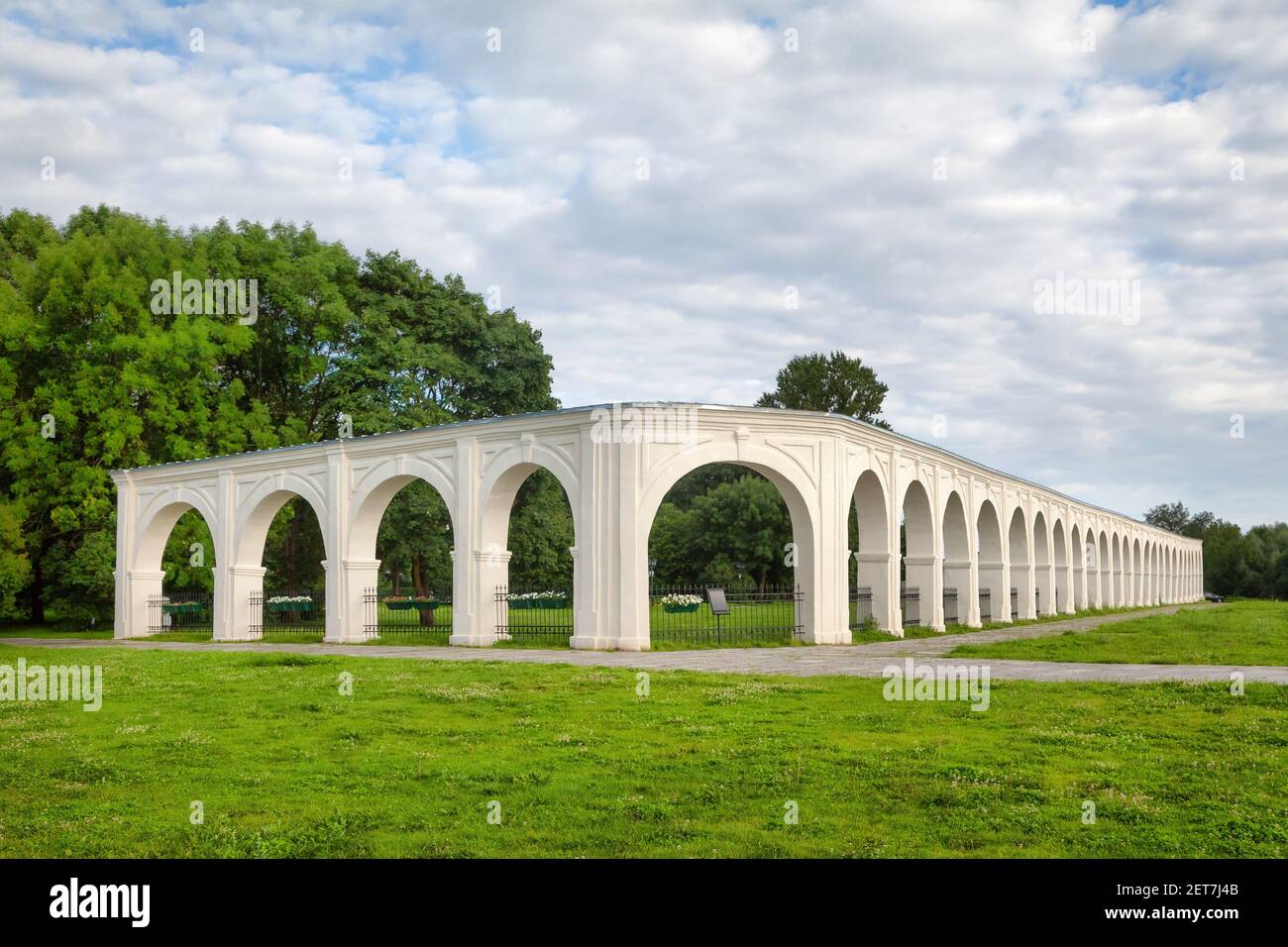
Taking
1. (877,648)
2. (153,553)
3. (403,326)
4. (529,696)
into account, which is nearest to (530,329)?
(403,326)

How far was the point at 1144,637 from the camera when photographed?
2247 cm

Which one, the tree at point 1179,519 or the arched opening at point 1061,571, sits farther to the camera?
the tree at point 1179,519

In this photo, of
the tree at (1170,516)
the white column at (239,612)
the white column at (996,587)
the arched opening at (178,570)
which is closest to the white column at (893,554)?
the white column at (996,587)

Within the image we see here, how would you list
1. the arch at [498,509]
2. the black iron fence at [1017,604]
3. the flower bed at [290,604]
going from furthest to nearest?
the black iron fence at [1017,604] → the flower bed at [290,604] → the arch at [498,509]

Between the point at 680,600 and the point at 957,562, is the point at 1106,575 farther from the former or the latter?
the point at 680,600

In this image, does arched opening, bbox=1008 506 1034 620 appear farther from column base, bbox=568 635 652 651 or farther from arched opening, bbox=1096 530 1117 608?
column base, bbox=568 635 652 651

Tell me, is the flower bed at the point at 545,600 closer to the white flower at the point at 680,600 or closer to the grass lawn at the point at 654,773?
the white flower at the point at 680,600

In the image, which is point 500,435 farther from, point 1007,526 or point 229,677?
point 1007,526

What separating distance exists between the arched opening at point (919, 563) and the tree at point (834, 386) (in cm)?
4005

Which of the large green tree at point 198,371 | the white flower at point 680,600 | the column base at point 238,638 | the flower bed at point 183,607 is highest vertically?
the large green tree at point 198,371

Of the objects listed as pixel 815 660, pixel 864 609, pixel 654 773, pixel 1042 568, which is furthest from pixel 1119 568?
pixel 654 773

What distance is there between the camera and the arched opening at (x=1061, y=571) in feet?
154

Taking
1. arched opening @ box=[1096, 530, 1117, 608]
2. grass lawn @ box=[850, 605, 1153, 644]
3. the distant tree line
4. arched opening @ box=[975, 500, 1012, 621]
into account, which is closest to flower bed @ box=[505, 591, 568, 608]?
grass lawn @ box=[850, 605, 1153, 644]

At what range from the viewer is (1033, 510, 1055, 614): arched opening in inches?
1684
